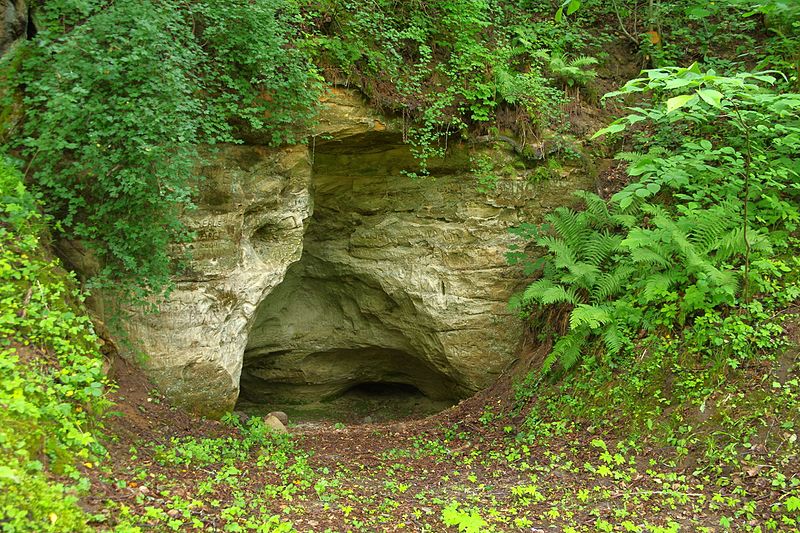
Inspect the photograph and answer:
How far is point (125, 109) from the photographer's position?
489cm

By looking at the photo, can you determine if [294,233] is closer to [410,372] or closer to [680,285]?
[410,372]

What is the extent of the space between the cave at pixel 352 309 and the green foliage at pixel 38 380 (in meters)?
2.92

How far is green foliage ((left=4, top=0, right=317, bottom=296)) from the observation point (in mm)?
4824

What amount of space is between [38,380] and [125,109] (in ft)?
7.40

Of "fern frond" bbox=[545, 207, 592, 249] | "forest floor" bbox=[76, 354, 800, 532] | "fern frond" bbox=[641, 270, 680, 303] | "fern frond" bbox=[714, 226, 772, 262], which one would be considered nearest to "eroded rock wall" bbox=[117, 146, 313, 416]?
"forest floor" bbox=[76, 354, 800, 532]

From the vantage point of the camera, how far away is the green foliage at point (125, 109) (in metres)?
4.82

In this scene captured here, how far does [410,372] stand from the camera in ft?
33.1

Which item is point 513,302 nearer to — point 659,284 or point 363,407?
point 659,284

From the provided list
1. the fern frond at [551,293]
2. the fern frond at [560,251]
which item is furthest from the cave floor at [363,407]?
the fern frond at [560,251]

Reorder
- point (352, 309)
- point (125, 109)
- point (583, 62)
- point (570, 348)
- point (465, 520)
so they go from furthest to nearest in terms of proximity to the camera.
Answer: point (352, 309) < point (583, 62) < point (570, 348) < point (125, 109) < point (465, 520)

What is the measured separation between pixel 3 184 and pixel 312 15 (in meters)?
3.57

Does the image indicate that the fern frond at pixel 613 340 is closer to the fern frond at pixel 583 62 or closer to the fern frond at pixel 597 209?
the fern frond at pixel 597 209

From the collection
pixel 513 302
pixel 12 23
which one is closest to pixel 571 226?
→ pixel 513 302

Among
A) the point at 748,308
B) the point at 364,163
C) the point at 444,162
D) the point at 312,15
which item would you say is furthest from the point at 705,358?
the point at 312,15
